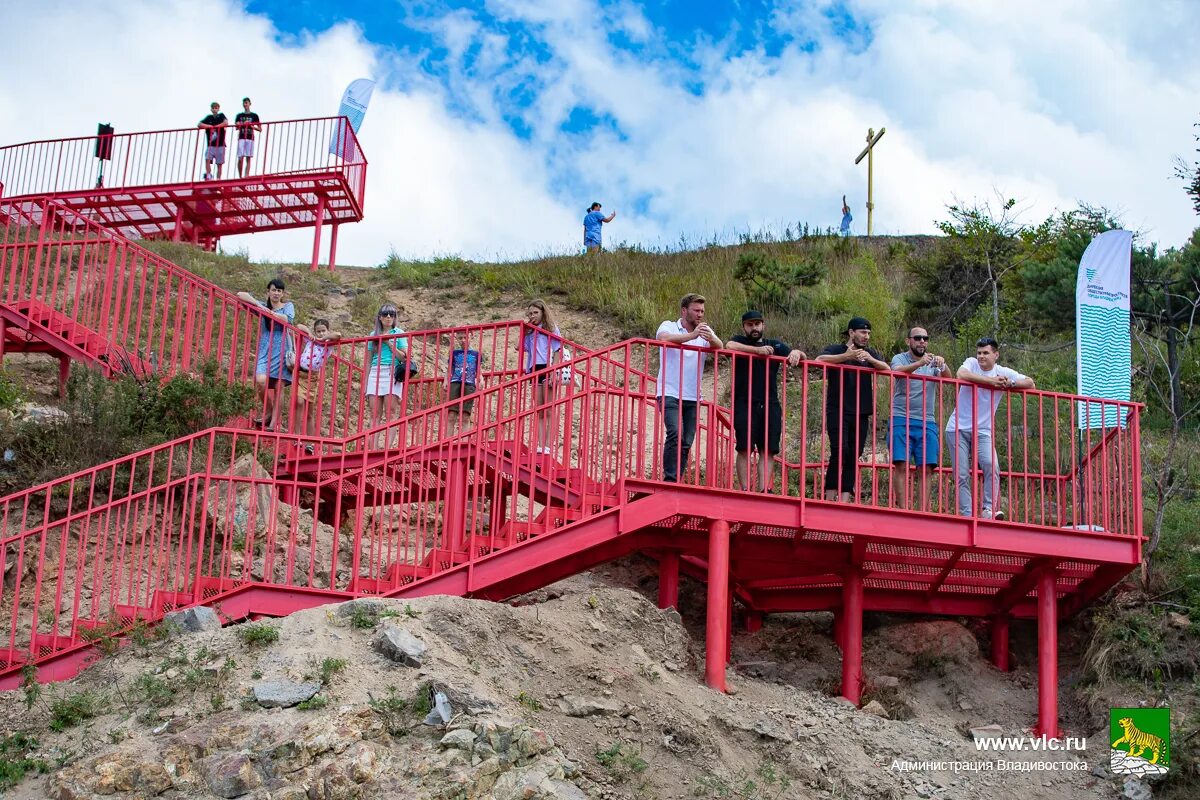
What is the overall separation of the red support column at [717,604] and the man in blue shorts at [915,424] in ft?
5.39

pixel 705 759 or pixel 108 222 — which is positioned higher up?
pixel 108 222

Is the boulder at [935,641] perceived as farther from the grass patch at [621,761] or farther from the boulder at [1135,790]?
the grass patch at [621,761]

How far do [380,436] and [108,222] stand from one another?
11429mm

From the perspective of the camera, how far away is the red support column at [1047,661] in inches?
453

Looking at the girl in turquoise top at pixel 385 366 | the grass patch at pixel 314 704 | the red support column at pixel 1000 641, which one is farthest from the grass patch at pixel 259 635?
the red support column at pixel 1000 641

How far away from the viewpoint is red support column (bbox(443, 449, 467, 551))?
10.4 metres

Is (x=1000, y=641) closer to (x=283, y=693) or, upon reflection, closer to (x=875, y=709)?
(x=875, y=709)

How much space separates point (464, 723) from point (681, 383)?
136 inches

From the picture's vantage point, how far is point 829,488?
1129cm

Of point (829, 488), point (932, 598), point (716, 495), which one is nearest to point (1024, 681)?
point (932, 598)

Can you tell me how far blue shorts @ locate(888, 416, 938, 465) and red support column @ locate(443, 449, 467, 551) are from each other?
3719mm

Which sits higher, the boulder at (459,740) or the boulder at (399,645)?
the boulder at (399,645)

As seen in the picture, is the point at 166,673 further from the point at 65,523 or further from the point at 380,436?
the point at 380,436

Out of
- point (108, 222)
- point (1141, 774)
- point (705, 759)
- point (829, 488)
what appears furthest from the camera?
point (108, 222)
